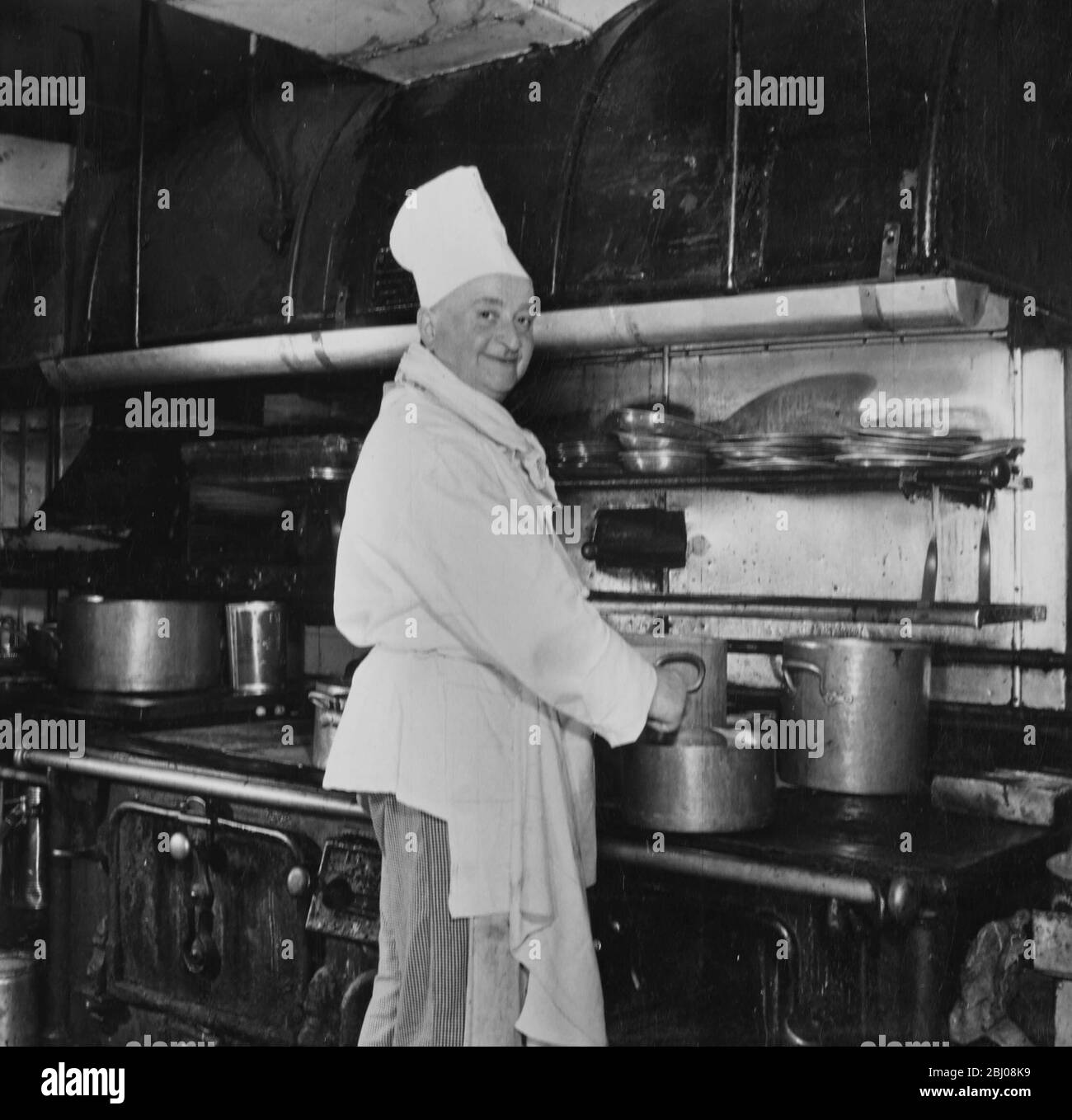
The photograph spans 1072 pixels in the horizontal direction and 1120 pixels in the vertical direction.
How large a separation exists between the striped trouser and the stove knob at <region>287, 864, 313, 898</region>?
1.92 feet

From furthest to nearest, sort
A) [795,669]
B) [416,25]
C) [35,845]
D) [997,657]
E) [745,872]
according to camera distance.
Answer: [35,845]
[416,25]
[997,657]
[795,669]
[745,872]

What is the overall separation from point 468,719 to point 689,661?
0.41m

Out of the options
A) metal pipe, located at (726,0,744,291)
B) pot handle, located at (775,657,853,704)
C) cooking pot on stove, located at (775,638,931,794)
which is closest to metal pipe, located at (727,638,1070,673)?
cooking pot on stove, located at (775,638,931,794)

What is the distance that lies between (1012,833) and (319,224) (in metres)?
2.26

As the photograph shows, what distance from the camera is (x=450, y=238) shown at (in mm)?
2447

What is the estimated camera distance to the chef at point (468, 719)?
2168mm

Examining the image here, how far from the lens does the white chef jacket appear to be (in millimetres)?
2164

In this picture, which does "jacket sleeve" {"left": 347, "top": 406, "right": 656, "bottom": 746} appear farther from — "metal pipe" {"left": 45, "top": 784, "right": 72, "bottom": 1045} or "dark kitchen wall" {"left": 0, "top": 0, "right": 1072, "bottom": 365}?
"metal pipe" {"left": 45, "top": 784, "right": 72, "bottom": 1045}

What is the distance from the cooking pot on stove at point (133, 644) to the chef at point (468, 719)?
4.85ft

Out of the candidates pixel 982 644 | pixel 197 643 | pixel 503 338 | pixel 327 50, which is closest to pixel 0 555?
pixel 197 643

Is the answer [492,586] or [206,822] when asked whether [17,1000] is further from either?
[492,586]

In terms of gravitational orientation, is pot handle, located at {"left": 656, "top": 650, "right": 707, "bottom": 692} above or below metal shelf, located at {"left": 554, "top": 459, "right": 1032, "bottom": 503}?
below

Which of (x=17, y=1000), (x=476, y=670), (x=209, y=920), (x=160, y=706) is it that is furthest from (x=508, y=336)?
(x=17, y=1000)

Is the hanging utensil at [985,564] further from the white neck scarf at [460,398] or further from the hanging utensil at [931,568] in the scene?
the white neck scarf at [460,398]
